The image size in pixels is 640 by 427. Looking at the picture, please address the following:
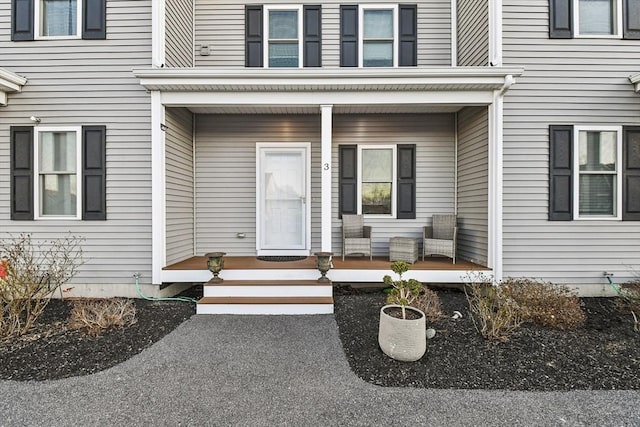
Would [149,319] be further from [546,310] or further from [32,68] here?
[546,310]

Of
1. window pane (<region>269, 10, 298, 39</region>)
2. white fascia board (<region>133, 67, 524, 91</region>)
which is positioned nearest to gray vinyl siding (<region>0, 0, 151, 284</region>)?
white fascia board (<region>133, 67, 524, 91</region>)

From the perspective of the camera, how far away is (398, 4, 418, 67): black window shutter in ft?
19.9

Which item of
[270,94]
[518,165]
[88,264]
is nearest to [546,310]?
[518,165]

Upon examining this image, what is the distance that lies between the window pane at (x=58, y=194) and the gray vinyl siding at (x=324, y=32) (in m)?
3.13

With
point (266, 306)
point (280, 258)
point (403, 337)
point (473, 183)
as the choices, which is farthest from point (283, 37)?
point (403, 337)

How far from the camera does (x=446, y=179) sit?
5.93 metres

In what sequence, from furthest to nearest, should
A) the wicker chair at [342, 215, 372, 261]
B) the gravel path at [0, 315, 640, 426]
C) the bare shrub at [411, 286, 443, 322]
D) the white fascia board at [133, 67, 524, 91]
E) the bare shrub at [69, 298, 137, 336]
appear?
the wicker chair at [342, 215, 372, 261]
the white fascia board at [133, 67, 524, 91]
the bare shrub at [411, 286, 443, 322]
the bare shrub at [69, 298, 137, 336]
the gravel path at [0, 315, 640, 426]

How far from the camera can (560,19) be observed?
16.1 ft

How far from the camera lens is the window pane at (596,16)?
16.3 ft

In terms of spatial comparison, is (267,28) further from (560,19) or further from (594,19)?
(594,19)

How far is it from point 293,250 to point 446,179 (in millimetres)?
3191

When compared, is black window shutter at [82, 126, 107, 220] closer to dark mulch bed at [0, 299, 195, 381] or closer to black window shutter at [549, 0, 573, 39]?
dark mulch bed at [0, 299, 195, 381]

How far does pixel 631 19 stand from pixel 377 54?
3.94 metres

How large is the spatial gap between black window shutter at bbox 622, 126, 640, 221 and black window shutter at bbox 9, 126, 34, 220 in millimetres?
9145
